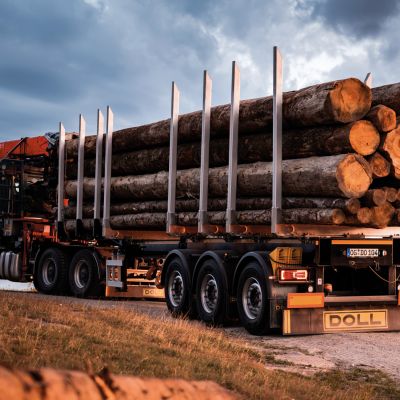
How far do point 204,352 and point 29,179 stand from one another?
1286 cm

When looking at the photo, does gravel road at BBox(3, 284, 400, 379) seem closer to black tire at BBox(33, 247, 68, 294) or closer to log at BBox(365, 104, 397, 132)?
log at BBox(365, 104, 397, 132)

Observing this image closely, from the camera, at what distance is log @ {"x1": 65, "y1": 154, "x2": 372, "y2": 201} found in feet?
33.5

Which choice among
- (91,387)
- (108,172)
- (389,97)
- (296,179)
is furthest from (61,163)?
(91,387)

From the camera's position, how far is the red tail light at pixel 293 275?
35.3 ft

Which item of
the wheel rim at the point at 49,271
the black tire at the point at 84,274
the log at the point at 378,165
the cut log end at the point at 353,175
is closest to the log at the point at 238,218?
the cut log end at the point at 353,175

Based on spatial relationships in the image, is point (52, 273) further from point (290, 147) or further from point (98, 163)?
point (290, 147)

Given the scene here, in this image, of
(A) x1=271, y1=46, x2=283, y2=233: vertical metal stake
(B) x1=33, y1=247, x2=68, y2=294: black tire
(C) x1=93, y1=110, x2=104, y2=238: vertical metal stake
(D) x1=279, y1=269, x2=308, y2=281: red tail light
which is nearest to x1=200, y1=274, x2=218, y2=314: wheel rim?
(D) x1=279, y1=269, x2=308, y2=281: red tail light

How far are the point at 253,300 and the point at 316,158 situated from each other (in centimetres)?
242

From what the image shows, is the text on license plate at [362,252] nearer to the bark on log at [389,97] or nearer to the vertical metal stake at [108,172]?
the bark on log at [389,97]

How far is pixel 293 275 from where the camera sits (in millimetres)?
10859

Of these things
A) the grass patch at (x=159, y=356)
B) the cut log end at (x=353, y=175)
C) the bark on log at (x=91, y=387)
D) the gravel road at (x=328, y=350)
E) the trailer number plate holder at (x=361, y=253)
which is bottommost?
the gravel road at (x=328, y=350)

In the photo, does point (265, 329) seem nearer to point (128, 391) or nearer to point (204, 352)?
point (204, 352)

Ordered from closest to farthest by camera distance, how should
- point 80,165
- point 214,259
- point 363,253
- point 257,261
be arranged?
point 257,261 → point 363,253 → point 214,259 → point 80,165

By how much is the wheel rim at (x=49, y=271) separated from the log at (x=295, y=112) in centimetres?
512
